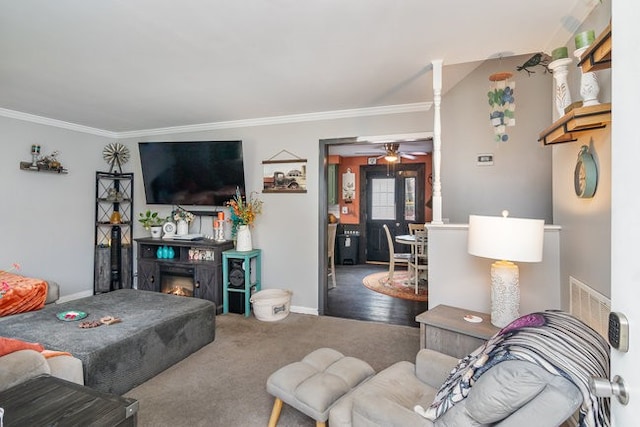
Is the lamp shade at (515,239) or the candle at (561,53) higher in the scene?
the candle at (561,53)

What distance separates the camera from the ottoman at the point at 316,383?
169 centimetres

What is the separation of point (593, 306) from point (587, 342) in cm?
74

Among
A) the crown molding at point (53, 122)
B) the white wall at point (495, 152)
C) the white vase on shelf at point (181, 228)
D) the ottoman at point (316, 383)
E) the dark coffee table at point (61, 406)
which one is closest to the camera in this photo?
the dark coffee table at point (61, 406)

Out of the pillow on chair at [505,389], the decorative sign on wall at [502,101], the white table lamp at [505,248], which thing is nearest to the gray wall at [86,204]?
the decorative sign on wall at [502,101]

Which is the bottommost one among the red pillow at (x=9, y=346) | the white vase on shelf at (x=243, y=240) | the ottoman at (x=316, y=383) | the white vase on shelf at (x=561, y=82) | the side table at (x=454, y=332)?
the ottoman at (x=316, y=383)

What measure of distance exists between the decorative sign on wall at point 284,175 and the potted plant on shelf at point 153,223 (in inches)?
62.8

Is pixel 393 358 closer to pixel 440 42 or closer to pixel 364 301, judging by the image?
pixel 364 301

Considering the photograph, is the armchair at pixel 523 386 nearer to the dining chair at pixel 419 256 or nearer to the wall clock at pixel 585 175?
the wall clock at pixel 585 175

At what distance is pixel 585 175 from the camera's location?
1774 millimetres

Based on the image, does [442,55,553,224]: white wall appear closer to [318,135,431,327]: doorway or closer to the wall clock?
[318,135,431,327]: doorway

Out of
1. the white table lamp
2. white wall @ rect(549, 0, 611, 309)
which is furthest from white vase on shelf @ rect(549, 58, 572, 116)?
the white table lamp

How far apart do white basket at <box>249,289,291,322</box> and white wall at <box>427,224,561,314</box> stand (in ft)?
6.10

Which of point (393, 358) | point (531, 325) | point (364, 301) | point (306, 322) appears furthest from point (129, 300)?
point (531, 325)

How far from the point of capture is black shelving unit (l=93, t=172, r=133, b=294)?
185 inches
